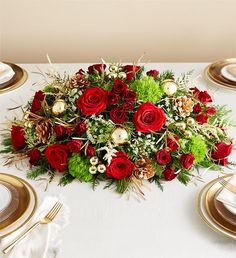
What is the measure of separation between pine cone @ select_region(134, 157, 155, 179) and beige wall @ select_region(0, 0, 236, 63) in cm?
121

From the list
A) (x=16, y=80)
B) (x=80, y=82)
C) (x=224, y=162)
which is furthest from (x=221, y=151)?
(x=16, y=80)

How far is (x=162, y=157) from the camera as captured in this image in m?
1.32

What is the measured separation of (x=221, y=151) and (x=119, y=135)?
31 centimetres

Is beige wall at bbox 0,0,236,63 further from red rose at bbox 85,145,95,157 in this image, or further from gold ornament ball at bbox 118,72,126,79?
red rose at bbox 85,145,95,157

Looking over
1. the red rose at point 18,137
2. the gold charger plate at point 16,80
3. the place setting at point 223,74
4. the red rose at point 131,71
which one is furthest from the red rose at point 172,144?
the gold charger plate at point 16,80

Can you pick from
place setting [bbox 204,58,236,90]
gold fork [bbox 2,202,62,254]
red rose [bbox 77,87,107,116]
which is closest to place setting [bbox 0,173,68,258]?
gold fork [bbox 2,202,62,254]

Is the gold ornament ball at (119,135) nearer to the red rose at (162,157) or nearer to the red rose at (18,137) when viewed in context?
the red rose at (162,157)

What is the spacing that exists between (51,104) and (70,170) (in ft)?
0.75

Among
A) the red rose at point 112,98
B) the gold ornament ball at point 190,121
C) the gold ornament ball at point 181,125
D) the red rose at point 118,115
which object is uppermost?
the red rose at point 112,98

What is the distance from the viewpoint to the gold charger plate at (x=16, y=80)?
1818 mm

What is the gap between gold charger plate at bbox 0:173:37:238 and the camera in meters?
1.15

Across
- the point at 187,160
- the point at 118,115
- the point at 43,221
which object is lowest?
the point at 43,221

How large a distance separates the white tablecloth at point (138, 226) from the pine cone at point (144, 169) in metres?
0.03

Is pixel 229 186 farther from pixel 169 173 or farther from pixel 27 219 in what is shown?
Answer: pixel 27 219
